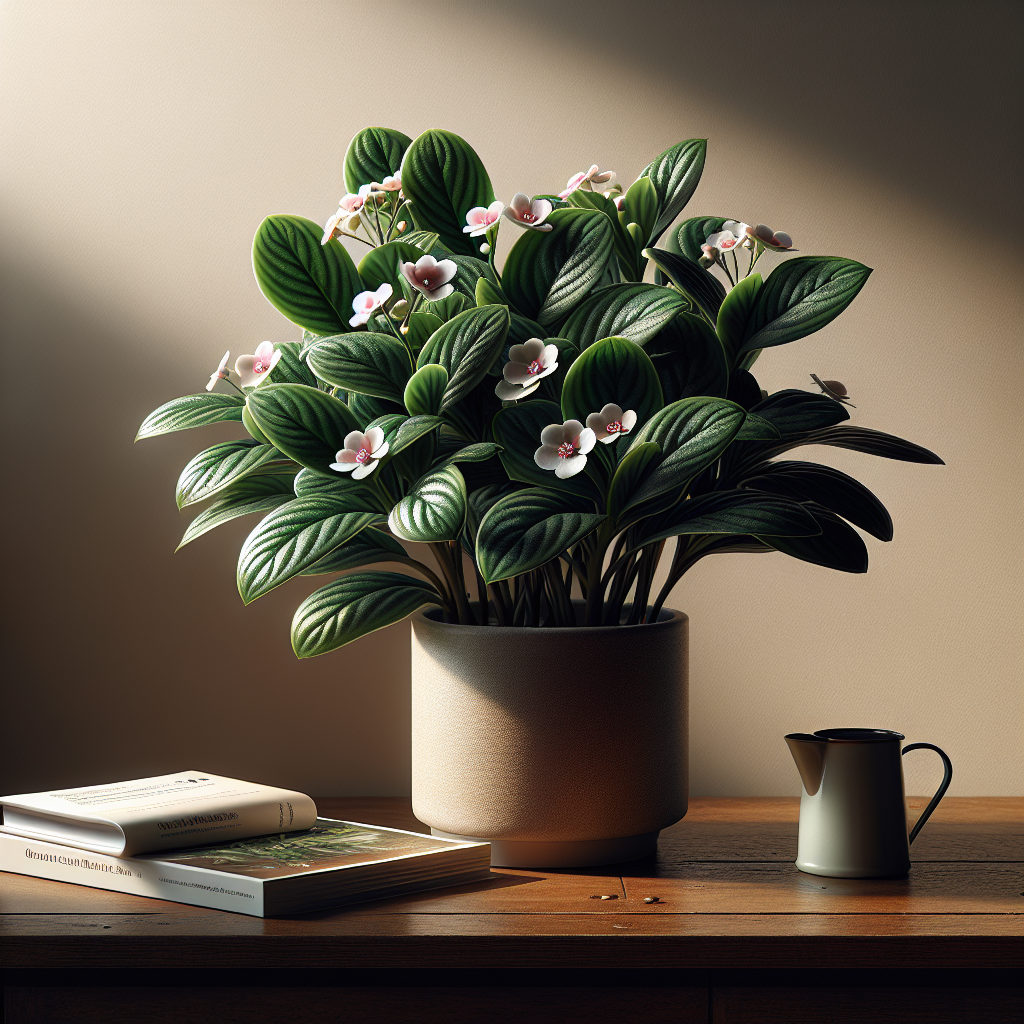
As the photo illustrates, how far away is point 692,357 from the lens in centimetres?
95

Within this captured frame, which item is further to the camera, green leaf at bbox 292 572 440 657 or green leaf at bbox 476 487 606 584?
green leaf at bbox 292 572 440 657

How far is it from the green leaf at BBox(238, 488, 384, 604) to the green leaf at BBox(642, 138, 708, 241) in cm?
41

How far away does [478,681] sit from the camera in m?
0.93

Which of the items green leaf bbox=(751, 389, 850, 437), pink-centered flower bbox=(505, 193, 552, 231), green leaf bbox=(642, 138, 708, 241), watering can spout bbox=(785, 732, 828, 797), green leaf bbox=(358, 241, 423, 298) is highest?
green leaf bbox=(642, 138, 708, 241)

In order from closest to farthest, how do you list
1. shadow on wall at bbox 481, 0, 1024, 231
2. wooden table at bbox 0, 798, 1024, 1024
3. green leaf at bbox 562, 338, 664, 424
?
wooden table at bbox 0, 798, 1024, 1024
green leaf at bbox 562, 338, 664, 424
shadow on wall at bbox 481, 0, 1024, 231

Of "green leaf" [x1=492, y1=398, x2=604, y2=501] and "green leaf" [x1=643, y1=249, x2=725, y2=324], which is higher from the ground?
"green leaf" [x1=643, y1=249, x2=725, y2=324]

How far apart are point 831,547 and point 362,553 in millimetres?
413

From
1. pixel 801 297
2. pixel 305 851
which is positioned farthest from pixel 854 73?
pixel 305 851

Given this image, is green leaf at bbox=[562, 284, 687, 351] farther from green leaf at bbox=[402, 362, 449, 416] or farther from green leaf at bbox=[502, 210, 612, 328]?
green leaf at bbox=[402, 362, 449, 416]

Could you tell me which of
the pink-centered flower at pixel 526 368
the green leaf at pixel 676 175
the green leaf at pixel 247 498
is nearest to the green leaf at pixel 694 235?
the green leaf at pixel 676 175

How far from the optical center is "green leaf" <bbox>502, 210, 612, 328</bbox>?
0.93 metres

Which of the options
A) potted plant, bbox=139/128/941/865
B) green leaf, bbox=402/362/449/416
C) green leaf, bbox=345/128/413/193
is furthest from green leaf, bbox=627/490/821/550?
green leaf, bbox=345/128/413/193
